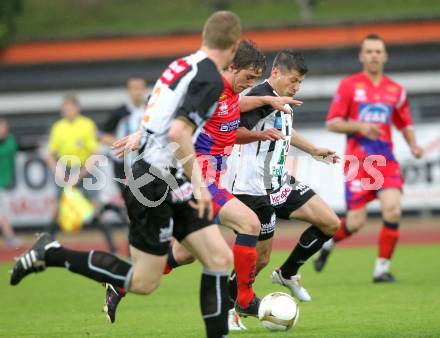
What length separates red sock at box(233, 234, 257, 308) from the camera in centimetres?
775

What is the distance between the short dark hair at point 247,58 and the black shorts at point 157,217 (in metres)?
1.75

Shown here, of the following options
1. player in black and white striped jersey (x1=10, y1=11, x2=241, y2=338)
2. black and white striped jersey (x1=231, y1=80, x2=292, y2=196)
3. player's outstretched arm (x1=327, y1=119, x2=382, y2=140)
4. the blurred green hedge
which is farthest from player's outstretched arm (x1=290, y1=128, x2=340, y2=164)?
the blurred green hedge

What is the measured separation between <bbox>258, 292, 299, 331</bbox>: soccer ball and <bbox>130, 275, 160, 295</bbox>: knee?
51.7 inches

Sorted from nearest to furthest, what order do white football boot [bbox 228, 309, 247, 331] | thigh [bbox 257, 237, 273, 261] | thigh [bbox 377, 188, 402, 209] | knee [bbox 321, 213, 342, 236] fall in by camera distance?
white football boot [bbox 228, 309, 247, 331] < thigh [bbox 257, 237, 273, 261] < knee [bbox 321, 213, 342, 236] < thigh [bbox 377, 188, 402, 209]

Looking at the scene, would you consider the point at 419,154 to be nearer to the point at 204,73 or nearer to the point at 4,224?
the point at 204,73

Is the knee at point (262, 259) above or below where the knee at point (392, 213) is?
below

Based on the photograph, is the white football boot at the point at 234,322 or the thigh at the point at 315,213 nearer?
Answer: the white football boot at the point at 234,322

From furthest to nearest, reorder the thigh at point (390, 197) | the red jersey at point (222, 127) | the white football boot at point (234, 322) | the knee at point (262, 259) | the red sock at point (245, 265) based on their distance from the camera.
Result: the thigh at point (390, 197) → the knee at point (262, 259) → the white football boot at point (234, 322) → the red jersey at point (222, 127) → the red sock at point (245, 265)

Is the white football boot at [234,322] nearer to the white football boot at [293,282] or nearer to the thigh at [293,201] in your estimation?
the white football boot at [293,282]

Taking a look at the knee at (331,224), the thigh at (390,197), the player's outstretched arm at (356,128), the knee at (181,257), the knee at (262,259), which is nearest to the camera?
the knee at (181,257)

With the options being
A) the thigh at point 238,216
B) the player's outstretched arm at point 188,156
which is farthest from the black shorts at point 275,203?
the player's outstretched arm at point 188,156

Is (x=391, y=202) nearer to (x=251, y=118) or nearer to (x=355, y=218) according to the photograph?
(x=355, y=218)

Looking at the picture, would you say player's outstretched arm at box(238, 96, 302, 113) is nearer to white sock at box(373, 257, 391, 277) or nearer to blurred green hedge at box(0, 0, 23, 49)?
white sock at box(373, 257, 391, 277)

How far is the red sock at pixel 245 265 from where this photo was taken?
7746mm
